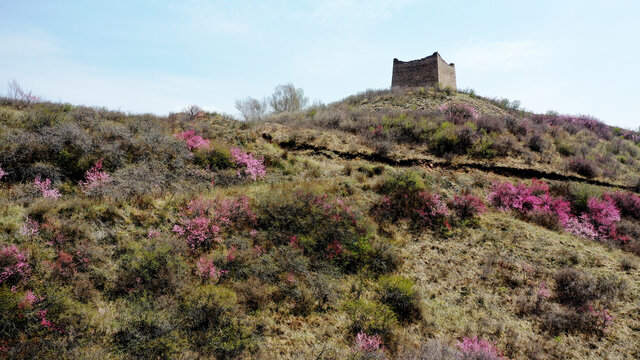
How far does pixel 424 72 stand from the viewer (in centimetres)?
3025

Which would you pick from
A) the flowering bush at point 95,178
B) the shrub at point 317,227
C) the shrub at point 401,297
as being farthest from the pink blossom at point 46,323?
the shrub at point 401,297

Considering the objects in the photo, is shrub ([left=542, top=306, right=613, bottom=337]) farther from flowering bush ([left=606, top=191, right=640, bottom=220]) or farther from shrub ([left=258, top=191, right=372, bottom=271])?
flowering bush ([left=606, top=191, right=640, bottom=220])

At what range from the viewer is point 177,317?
5.41 m

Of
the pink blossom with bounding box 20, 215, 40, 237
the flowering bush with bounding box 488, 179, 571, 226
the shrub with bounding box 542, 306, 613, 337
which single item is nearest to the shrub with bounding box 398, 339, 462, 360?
the shrub with bounding box 542, 306, 613, 337

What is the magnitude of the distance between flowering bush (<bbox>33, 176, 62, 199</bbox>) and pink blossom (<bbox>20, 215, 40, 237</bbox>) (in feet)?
5.37

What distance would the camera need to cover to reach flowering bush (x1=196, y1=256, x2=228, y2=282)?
6434 mm

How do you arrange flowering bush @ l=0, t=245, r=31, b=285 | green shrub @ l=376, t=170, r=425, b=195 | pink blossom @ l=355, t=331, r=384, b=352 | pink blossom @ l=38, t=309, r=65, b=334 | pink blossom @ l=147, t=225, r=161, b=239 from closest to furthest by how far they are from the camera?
pink blossom @ l=38, t=309, r=65, b=334 → flowering bush @ l=0, t=245, r=31, b=285 → pink blossom @ l=355, t=331, r=384, b=352 → pink blossom @ l=147, t=225, r=161, b=239 → green shrub @ l=376, t=170, r=425, b=195

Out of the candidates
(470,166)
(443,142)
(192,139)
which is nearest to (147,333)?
(192,139)

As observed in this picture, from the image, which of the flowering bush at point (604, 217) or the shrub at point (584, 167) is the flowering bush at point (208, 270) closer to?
the flowering bush at point (604, 217)

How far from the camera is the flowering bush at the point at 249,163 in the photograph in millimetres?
11545

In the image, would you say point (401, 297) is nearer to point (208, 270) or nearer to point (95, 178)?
point (208, 270)

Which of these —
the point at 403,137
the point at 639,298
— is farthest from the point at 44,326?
the point at 403,137

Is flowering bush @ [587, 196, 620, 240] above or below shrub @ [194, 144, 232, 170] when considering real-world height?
below

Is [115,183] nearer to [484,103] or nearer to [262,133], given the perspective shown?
[262,133]
